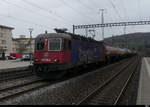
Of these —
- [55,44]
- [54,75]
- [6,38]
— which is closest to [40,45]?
[55,44]

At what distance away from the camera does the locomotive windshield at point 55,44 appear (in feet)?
41.3

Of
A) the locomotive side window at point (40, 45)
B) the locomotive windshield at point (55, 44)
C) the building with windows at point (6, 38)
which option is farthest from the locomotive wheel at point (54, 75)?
the building with windows at point (6, 38)

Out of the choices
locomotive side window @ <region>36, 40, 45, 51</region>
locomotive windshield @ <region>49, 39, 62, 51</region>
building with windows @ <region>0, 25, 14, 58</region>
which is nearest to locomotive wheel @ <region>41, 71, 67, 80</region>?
locomotive windshield @ <region>49, 39, 62, 51</region>

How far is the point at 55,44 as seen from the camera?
501 inches

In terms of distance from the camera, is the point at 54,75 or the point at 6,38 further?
the point at 6,38

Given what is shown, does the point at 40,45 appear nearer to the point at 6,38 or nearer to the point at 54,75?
the point at 54,75

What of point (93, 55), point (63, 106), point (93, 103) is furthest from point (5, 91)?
point (93, 55)

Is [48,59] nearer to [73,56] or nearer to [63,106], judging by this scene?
[73,56]

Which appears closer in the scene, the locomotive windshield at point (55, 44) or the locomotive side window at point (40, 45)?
the locomotive windshield at point (55, 44)

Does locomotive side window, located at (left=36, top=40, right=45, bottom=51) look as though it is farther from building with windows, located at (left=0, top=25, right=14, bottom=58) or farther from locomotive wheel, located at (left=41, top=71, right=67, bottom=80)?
building with windows, located at (left=0, top=25, right=14, bottom=58)

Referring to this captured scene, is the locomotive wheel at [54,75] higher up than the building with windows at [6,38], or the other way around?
the building with windows at [6,38]

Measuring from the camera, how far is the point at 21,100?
7902mm

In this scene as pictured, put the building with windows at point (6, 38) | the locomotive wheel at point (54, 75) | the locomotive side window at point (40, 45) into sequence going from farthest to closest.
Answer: the building with windows at point (6, 38) < the locomotive side window at point (40, 45) < the locomotive wheel at point (54, 75)

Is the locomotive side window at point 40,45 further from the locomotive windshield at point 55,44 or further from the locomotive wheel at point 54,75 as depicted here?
the locomotive wheel at point 54,75
